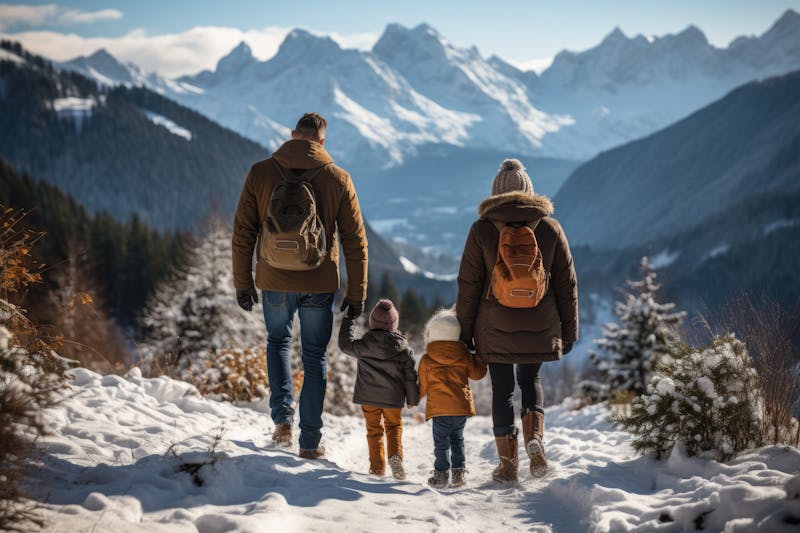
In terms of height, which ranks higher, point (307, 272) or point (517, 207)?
point (517, 207)

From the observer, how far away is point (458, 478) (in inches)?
209

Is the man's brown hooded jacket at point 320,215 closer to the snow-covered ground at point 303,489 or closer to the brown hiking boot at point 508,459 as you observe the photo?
the snow-covered ground at point 303,489

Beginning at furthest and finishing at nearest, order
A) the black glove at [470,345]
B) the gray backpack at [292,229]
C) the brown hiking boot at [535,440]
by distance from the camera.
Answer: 1. the black glove at [470,345]
2. the brown hiking boot at [535,440]
3. the gray backpack at [292,229]

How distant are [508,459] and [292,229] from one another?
2541 mm

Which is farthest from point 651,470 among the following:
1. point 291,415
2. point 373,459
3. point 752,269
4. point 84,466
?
point 752,269

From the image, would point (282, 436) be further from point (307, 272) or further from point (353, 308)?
point (307, 272)

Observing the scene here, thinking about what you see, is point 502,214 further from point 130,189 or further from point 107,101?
point 107,101

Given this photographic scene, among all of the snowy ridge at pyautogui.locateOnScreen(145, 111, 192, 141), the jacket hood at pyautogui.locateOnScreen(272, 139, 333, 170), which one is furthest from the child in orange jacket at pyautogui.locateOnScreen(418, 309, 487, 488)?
the snowy ridge at pyautogui.locateOnScreen(145, 111, 192, 141)

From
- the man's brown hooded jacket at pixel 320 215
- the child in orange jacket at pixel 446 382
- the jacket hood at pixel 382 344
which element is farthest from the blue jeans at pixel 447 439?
the man's brown hooded jacket at pixel 320 215

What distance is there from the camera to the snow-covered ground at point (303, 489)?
3465 millimetres

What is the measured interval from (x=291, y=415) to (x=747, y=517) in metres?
3.58

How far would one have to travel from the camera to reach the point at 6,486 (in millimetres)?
3051

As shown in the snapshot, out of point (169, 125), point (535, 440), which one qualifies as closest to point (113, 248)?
point (535, 440)

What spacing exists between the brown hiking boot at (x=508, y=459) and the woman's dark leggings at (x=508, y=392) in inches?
2.3
